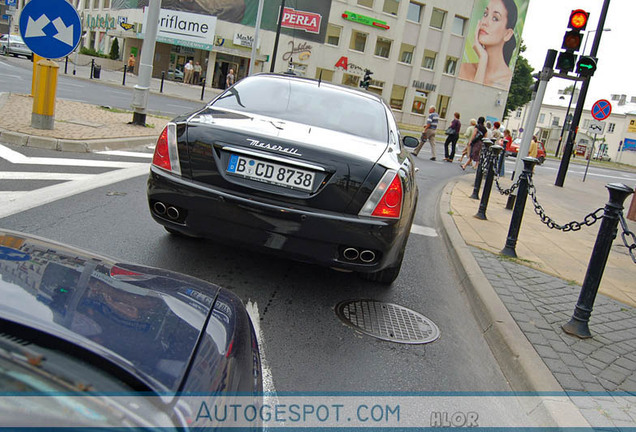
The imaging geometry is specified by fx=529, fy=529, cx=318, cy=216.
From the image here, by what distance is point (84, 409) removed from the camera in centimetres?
115

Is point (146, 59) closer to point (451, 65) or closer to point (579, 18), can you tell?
point (579, 18)

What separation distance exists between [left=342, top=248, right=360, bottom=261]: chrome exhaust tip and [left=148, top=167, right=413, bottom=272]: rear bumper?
15 mm

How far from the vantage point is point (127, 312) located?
5.19 ft

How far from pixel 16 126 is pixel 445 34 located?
46388 mm

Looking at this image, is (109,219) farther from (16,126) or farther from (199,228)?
(16,126)

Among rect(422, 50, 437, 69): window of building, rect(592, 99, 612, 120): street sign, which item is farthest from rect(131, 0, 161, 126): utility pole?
rect(422, 50, 437, 69): window of building

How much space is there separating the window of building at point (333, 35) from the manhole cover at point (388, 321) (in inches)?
1776

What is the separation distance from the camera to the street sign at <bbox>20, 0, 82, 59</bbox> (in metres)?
7.66

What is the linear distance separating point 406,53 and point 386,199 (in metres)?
48.7

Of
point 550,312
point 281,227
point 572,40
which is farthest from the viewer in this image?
point 572,40

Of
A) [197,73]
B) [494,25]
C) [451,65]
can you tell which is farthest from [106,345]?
[494,25]

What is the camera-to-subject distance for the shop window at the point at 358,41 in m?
47.2

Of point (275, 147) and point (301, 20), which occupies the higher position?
point (301, 20)

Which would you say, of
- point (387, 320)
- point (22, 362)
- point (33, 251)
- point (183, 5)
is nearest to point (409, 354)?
point (387, 320)
